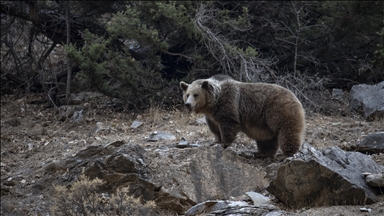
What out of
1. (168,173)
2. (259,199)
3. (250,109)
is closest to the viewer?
(259,199)

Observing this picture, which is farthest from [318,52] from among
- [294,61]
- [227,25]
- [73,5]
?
[73,5]

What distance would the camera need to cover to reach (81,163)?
24.8 ft

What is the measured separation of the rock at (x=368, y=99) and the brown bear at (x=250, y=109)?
3981 millimetres

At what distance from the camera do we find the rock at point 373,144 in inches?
323

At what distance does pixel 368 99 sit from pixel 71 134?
6999 millimetres

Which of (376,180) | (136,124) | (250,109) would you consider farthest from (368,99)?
(376,180)

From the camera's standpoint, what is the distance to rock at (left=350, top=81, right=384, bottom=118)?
11.5 metres

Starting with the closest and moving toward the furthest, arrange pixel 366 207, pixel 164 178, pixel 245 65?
pixel 366 207 < pixel 164 178 < pixel 245 65

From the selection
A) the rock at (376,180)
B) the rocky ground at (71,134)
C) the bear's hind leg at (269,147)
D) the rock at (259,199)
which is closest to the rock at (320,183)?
the rock at (376,180)

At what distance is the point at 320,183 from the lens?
5.75m

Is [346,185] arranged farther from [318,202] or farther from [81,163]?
[81,163]

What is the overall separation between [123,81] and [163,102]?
122 centimetres

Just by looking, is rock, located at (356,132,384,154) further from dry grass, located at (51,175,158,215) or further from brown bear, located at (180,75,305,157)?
dry grass, located at (51,175,158,215)

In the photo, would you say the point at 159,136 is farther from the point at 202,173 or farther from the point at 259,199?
the point at 259,199
